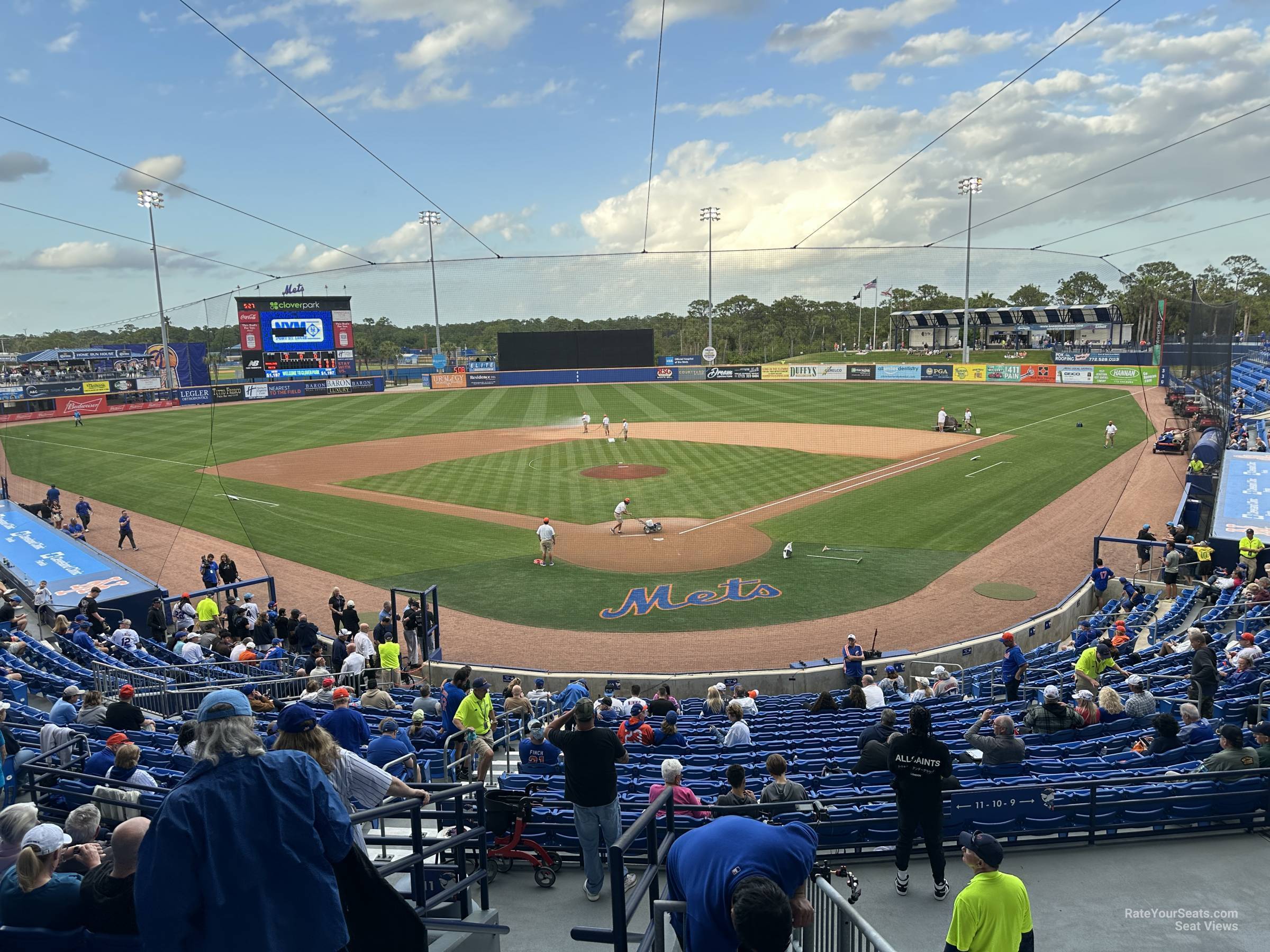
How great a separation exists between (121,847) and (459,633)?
15.0m

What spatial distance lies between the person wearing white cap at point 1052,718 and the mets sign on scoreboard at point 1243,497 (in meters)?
11.9

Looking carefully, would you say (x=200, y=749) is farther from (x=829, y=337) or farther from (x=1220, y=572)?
(x=829, y=337)

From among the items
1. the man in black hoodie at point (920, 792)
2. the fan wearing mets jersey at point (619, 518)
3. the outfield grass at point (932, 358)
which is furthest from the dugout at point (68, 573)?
the outfield grass at point (932, 358)

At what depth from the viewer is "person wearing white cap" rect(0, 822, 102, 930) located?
3682mm

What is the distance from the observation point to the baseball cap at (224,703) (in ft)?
9.20

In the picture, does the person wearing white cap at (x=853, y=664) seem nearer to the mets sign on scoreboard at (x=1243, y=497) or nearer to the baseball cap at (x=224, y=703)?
the mets sign on scoreboard at (x=1243, y=497)

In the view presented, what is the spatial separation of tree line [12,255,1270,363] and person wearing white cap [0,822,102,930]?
274ft

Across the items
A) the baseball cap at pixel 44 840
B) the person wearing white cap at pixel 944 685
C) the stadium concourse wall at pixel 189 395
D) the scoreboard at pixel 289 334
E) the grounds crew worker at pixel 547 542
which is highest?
the scoreboard at pixel 289 334

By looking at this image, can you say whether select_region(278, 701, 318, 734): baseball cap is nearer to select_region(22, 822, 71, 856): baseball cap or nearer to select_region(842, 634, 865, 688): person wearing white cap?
select_region(22, 822, 71, 856): baseball cap

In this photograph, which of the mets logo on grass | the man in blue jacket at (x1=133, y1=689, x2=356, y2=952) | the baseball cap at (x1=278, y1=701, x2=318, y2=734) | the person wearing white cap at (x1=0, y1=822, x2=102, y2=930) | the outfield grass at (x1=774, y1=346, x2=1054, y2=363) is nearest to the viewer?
the man in blue jacket at (x1=133, y1=689, x2=356, y2=952)

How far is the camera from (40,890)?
3.71 m

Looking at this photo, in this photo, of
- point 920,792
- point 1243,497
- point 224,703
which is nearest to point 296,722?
point 224,703

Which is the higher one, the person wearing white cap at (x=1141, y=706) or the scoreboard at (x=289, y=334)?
the scoreboard at (x=289, y=334)

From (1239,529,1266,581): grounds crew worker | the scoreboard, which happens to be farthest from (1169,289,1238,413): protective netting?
the scoreboard
